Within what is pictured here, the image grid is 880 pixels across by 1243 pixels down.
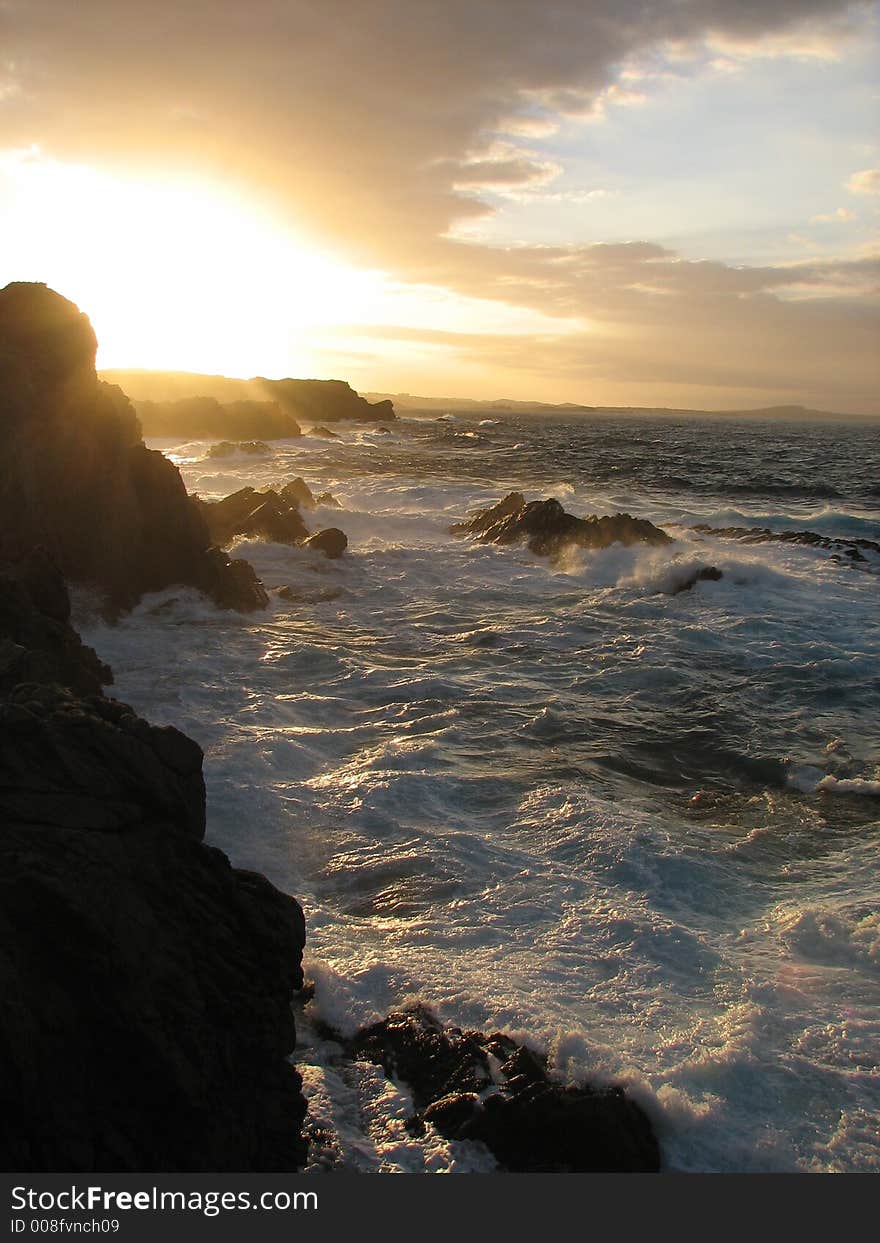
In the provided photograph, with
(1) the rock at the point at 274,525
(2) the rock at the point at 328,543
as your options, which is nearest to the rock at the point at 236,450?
(1) the rock at the point at 274,525

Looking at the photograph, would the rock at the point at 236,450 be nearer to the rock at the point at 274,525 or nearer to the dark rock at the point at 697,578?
the rock at the point at 274,525

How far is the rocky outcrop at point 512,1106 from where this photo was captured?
5.16 m

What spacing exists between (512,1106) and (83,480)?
15.7 m

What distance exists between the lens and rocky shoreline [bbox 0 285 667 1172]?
445 cm

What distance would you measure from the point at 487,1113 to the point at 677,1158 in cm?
119

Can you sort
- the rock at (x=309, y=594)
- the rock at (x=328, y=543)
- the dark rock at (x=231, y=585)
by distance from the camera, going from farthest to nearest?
the rock at (x=328, y=543) < the rock at (x=309, y=594) < the dark rock at (x=231, y=585)

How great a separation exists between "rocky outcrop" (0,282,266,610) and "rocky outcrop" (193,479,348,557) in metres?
5.21

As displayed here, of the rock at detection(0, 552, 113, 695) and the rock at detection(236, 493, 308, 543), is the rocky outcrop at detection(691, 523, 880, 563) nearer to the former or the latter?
the rock at detection(236, 493, 308, 543)

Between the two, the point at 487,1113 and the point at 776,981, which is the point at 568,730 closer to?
the point at 776,981

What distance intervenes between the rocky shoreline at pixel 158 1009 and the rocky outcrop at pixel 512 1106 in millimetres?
11

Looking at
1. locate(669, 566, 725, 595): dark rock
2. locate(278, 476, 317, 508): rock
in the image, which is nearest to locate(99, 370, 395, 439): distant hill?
locate(278, 476, 317, 508): rock

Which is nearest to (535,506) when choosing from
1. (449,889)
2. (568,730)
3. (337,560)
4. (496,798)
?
(337,560)

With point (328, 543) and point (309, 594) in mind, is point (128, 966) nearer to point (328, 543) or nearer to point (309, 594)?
point (309, 594)

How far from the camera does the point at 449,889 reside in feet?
26.8
